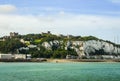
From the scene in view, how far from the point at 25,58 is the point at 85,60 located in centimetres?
3062

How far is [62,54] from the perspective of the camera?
199000 millimetres

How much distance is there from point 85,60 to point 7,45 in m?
42.3

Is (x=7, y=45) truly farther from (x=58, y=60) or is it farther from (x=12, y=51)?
(x=58, y=60)

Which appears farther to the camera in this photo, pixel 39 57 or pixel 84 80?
pixel 39 57

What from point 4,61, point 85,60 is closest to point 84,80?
point 4,61

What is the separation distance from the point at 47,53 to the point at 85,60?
21.5m

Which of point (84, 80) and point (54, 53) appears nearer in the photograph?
point (84, 80)

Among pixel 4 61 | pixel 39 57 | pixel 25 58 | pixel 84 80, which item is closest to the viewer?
pixel 84 80

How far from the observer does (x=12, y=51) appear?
199250 millimetres

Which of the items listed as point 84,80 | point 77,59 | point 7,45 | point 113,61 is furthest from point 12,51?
point 84,80

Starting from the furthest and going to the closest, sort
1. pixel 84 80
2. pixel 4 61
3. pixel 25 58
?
pixel 25 58 < pixel 4 61 < pixel 84 80

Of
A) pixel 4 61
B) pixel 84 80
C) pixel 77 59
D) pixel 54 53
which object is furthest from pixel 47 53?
pixel 84 80

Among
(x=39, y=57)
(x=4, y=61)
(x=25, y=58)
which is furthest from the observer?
(x=39, y=57)

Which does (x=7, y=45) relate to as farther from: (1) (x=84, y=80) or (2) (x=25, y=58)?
(1) (x=84, y=80)
